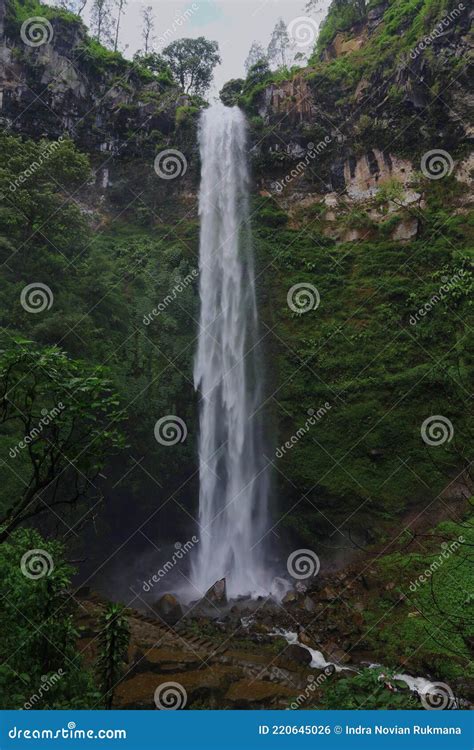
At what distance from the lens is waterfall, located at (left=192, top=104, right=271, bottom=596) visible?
15.5 meters

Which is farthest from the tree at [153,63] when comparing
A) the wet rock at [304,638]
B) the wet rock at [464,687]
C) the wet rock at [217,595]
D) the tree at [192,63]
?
the wet rock at [464,687]

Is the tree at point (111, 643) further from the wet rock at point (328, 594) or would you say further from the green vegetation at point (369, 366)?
the green vegetation at point (369, 366)

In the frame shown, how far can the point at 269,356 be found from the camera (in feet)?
60.4

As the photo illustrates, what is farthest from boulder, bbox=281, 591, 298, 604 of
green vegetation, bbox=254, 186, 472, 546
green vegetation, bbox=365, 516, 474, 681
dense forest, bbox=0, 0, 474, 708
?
green vegetation, bbox=254, 186, 472, 546

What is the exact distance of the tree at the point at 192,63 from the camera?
30672 millimetres

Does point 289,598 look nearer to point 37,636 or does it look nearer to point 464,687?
point 464,687

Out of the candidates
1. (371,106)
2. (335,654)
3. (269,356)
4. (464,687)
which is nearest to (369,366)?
(269,356)

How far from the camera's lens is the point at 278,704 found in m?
8.36

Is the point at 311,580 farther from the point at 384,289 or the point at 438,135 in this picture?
the point at 438,135

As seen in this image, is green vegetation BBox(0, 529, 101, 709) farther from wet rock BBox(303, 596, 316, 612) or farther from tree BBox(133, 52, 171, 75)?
tree BBox(133, 52, 171, 75)

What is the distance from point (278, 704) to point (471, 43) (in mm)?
22358

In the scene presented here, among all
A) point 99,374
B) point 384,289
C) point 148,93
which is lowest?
point 99,374

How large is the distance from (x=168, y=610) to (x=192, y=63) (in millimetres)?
31466

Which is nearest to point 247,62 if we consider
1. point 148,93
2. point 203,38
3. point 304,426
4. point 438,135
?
point 203,38
